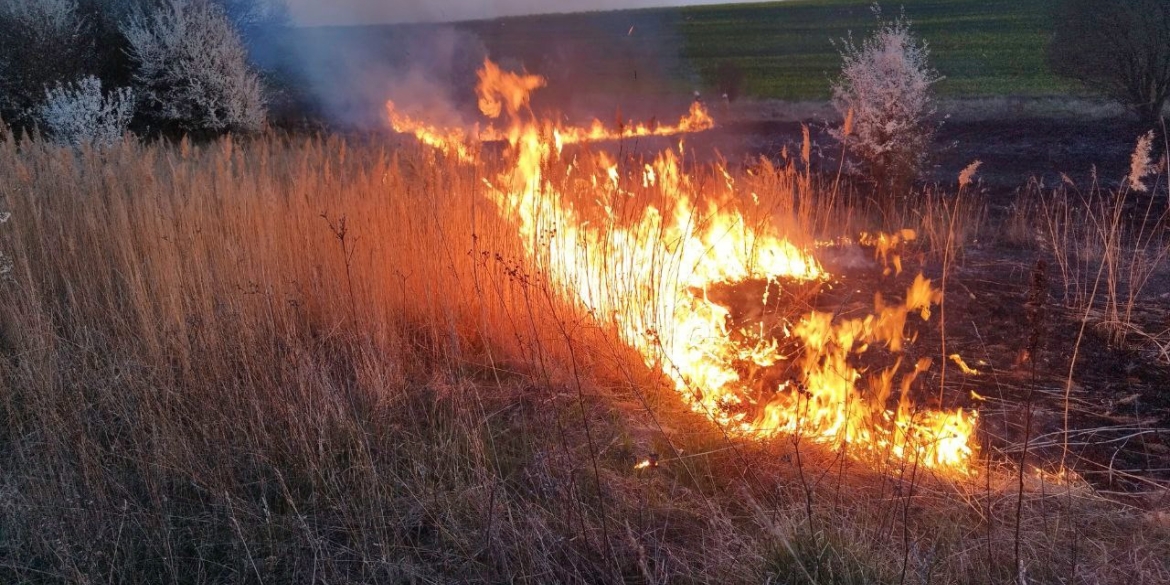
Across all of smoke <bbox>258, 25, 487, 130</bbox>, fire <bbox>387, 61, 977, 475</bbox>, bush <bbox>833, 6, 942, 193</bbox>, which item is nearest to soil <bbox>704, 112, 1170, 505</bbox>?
fire <bbox>387, 61, 977, 475</bbox>

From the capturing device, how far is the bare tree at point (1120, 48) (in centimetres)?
1312

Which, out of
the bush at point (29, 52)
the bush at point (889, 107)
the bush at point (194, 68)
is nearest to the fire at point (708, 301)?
the bush at point (889, 107)

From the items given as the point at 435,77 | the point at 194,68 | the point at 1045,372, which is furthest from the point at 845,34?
the point at 1045,372

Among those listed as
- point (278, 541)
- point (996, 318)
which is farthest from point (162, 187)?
point (996, 318)

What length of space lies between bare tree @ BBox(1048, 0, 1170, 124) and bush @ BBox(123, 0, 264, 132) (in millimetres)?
17026

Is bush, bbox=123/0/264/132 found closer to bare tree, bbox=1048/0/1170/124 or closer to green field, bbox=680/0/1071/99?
green field, bbox=680/0/1071/99

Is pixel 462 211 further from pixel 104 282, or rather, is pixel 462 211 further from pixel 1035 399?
pixel 1035 399

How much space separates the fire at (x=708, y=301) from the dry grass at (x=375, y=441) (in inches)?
7.3

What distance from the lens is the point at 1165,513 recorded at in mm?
2807

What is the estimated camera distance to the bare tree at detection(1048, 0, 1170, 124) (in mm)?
13117

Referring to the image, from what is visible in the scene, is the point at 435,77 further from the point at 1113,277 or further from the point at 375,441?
the point at 375,441

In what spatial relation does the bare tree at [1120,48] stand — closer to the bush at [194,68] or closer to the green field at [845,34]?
the green field at [845,34]

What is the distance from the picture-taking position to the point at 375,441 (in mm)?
3332

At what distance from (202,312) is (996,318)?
4.23 metres
